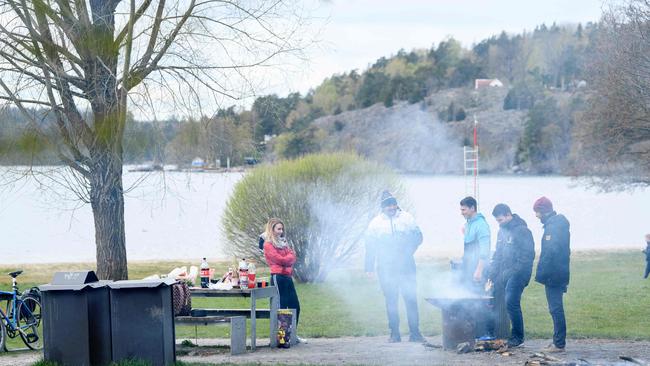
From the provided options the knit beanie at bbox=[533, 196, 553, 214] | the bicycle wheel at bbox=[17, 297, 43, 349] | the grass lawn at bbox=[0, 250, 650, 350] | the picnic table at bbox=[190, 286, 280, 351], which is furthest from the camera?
the grass lawn at bbox=[0, 250, 650, 350]

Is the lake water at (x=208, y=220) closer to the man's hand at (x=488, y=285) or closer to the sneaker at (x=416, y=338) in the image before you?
the sneaker at (x=416, y=338)

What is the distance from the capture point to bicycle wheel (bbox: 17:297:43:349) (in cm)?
1324

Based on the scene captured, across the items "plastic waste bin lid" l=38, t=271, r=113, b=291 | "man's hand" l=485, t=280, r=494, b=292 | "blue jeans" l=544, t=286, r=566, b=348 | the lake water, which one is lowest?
the lake water

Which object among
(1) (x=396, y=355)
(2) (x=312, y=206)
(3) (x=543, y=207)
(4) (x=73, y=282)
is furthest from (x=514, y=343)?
(2) (x=312, y=206)

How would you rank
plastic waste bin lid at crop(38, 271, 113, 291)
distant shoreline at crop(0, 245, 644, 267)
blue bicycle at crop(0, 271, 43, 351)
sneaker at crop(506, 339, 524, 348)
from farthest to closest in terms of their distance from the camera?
1. distant shoreline at crop(0, 245, 644, 267)
2. blue bicycle at crop(0, 271, 43, 351)
3. sneaker at crop(506, 339, 524, 348)
4. plastic waste bin lid at crop(38, 271, 113, 291)

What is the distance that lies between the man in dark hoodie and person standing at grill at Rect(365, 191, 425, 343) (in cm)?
124

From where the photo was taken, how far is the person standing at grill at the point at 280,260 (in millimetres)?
12814

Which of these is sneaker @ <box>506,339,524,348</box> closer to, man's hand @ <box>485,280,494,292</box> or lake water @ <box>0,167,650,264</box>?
man's hand @ <box>485,280,494,292</box>

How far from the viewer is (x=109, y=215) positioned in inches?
559

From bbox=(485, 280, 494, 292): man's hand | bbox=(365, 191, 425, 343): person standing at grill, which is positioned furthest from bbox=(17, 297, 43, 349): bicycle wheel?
bbox=(485, 280, 494, 292): man's hand

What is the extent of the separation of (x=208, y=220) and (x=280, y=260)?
51225mm

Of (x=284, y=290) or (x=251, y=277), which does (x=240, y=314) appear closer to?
(x=284, y=290)

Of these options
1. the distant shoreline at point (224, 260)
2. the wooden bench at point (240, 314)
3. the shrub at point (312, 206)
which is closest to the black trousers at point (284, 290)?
the wooden bench at point (240, 314)

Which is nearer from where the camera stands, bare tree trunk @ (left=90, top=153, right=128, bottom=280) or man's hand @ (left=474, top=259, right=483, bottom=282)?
man's hand @ (left=474, top=259, right=483, bottom=282)
